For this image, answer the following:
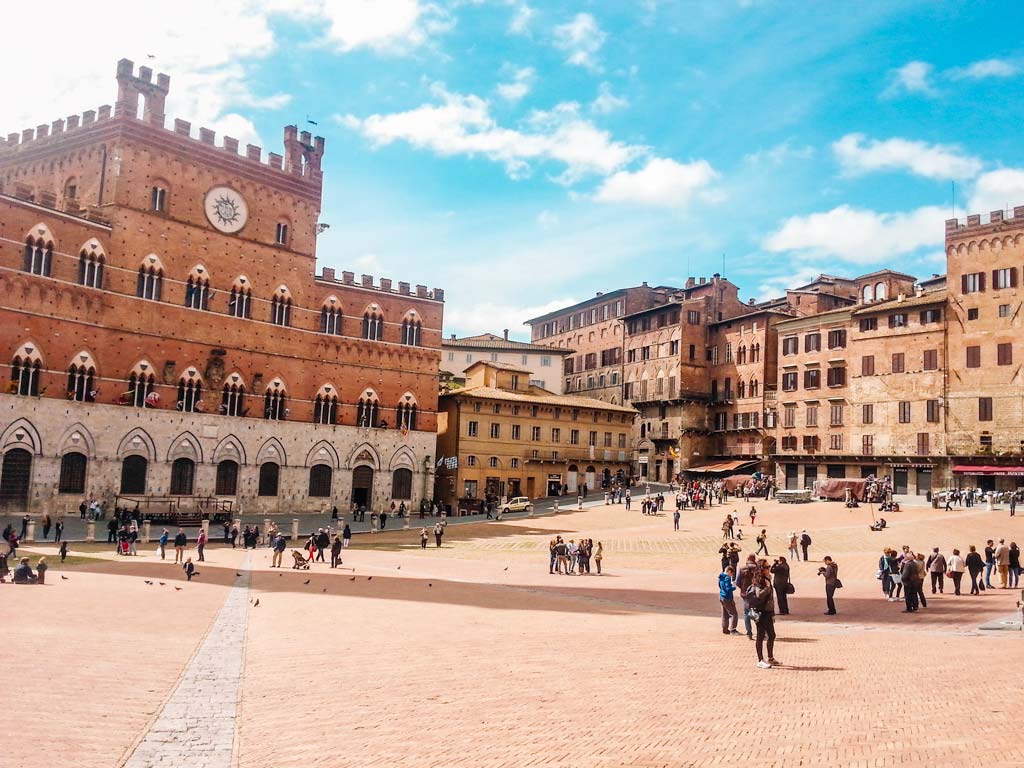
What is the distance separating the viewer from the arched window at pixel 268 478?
54469 millimetres

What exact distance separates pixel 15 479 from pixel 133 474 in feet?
20.6

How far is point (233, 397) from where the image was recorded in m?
53.8

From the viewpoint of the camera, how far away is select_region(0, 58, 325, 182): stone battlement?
49.9 metres

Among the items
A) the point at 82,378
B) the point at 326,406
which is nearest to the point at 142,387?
the point at 82,378

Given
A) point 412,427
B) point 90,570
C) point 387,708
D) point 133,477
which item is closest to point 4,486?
point 133,477

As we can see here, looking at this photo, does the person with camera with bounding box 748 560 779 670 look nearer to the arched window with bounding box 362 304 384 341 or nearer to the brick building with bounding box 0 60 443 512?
the brick building with bounding box 0 60 443 512

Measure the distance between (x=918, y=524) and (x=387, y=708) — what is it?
38359 millimetres

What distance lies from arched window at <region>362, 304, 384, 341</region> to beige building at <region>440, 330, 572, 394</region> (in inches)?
993

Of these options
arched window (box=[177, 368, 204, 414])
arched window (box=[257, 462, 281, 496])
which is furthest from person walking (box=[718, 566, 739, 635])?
arched window (box=[257, 462, 281, 496])

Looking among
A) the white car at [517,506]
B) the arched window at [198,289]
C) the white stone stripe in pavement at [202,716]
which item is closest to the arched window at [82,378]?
the arched window at [198,289]

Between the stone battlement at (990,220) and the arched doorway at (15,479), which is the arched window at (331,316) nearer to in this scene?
the arched doorway at (15,479)

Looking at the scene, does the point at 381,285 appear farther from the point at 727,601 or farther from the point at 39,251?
the point at 727,601

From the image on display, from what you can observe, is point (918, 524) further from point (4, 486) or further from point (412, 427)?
point (4, 486)

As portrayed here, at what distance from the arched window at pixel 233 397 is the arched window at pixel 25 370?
1080 centimetres
